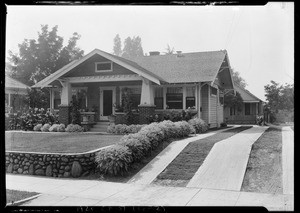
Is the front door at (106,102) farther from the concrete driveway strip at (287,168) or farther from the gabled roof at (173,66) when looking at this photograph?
the concrete driveway strip at (287,168)

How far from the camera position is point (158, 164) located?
386 inches

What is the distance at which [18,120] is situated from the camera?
18.5 metres

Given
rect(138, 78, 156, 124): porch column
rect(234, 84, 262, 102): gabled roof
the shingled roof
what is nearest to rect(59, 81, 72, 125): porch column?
rect(138, 78, 156, 124): porch column

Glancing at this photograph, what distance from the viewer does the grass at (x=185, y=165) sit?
28.1 feet

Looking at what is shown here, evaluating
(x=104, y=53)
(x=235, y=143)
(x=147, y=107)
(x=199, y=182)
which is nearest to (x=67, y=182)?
(x=199, y=182)


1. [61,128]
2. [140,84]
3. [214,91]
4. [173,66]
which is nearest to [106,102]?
[140,84]

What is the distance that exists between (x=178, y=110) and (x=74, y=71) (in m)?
6.78

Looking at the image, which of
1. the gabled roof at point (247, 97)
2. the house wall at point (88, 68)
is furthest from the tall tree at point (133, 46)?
the house wall at point (88, 68)

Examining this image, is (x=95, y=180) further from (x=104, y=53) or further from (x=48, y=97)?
(x=48, y=97)

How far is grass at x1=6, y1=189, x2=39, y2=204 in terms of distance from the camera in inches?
268

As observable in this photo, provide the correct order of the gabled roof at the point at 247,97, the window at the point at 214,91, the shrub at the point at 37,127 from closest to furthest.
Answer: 1. the shrub at the point at 37,127
2. the window at the point at 214,91
3. the gabled roof at the point at 247,97

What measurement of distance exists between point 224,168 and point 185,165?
123 cm

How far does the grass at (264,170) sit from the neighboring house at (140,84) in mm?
7672

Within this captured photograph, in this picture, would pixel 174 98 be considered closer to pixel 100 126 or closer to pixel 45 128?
pixel 100 126
